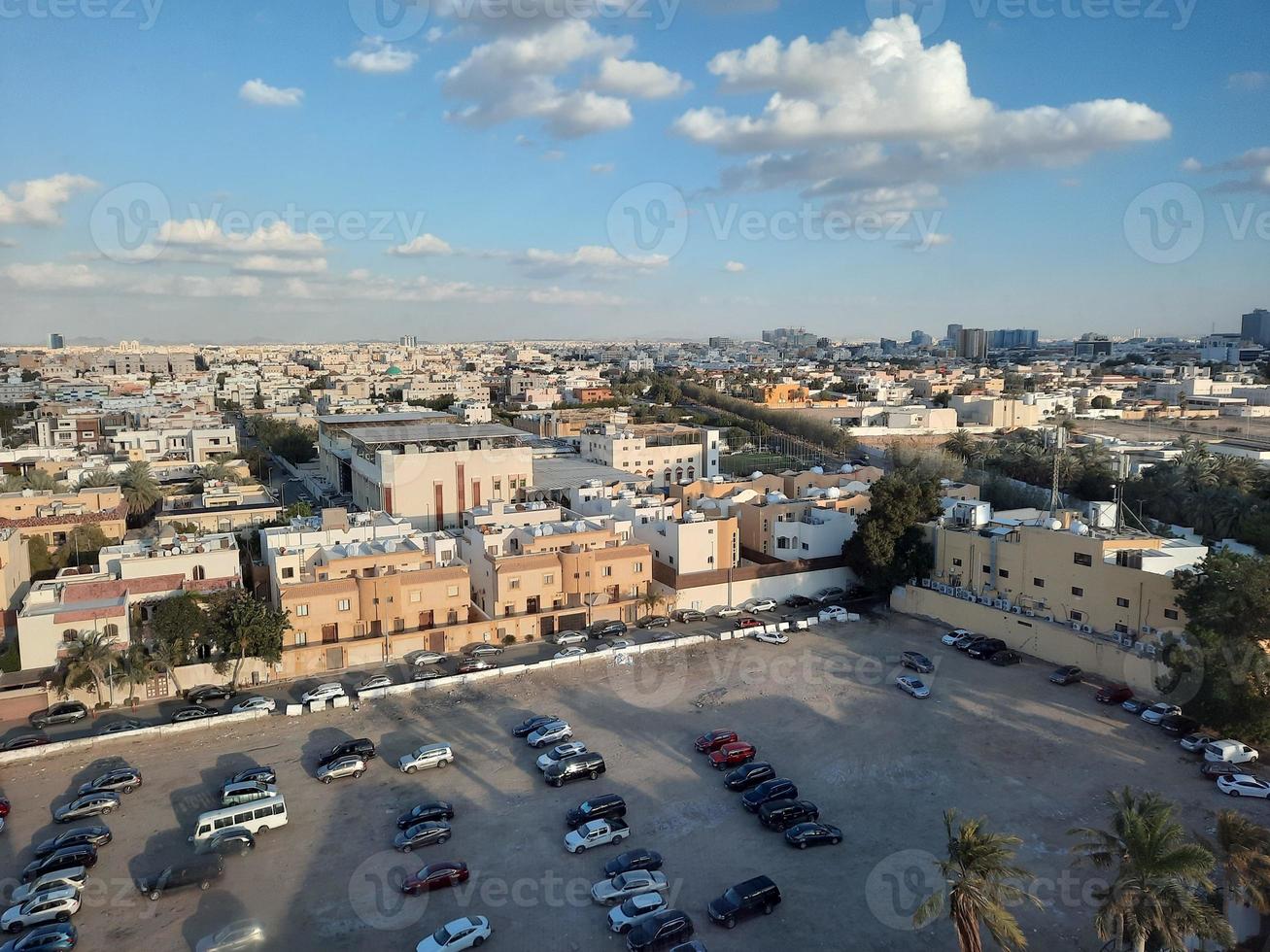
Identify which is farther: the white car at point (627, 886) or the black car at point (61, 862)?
the black car at point (61, 862)

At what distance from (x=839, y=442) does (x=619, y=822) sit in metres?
33.3

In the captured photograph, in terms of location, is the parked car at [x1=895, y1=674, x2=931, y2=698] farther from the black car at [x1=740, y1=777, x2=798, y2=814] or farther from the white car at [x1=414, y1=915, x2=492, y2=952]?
the white car at [x1=414, y1=915, x2=492, y2=952]

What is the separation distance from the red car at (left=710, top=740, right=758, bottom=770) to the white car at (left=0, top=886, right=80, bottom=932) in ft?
21.8

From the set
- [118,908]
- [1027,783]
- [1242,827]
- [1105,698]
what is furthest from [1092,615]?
[118,908]

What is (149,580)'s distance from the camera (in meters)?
13.7

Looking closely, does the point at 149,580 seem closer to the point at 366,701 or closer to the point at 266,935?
the point at 366,701

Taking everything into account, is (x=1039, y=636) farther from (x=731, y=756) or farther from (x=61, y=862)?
(x=61, y=862)

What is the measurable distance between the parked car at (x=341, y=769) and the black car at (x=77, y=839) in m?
2.20

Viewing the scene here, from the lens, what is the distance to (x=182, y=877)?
317 inches

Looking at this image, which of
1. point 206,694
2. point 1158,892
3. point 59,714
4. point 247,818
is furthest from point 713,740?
point 59,714

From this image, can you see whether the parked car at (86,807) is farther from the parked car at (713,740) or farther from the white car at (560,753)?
the parked car at (713,740)

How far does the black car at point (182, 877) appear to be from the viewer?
7.96m

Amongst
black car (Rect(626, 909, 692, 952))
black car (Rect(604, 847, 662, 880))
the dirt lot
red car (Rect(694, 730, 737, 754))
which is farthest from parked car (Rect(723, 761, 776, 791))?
black car (Rect(626, 909, 692, 952))

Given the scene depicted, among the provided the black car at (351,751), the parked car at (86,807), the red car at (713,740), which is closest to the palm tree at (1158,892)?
the red car at (713,740)
